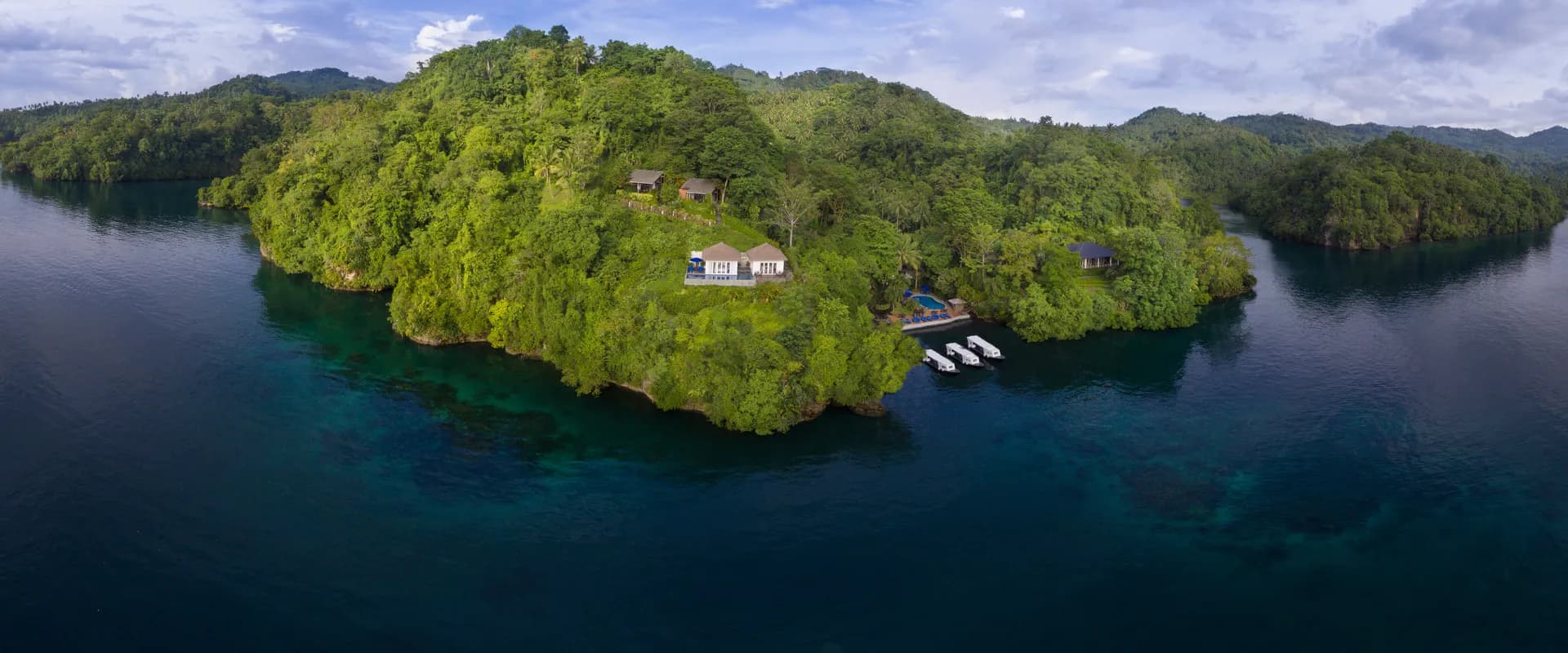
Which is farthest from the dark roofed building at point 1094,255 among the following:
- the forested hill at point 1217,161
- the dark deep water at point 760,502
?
the forested hill at point 1217,161

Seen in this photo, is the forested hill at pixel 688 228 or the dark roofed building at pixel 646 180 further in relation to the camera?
the dark roofed building at pixel 646 180

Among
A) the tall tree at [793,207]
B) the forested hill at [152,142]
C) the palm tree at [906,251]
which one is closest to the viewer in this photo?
the tall tree at [793,207]

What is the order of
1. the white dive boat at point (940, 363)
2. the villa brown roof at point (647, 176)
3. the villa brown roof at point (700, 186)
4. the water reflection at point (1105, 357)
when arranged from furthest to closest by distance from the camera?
the villa brown roof at point (647, 176) → the villa brown roof at point (700, 186) → the white dive boat at point (940, 363) → the water reflection at point (1105, 357)

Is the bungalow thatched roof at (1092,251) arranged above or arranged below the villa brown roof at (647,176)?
below

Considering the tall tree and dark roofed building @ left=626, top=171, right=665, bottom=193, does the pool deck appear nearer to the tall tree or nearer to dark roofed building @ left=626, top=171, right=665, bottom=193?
the tall tree

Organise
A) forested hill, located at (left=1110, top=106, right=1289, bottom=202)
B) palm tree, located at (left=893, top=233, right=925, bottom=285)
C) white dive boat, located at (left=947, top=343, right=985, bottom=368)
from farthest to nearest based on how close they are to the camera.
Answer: forested hill, located at (left=1110, top=106, right=1289, bottom=202), palm tree, located at (left=893, top=233, right=925, bottom=285), white dive boat, located at (left=947, top=343, right=985, bottom=368)

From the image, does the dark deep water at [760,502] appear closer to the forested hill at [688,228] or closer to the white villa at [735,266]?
the forested hill at [688,228]

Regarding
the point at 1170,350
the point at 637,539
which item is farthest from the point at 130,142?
the point at 1170,350

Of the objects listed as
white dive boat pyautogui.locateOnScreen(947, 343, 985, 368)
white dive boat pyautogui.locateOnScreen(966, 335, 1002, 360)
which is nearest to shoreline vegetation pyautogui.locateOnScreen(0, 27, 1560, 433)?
white dive boat pyautogui.locateOnScreen(966, 335, 1002, 360)
